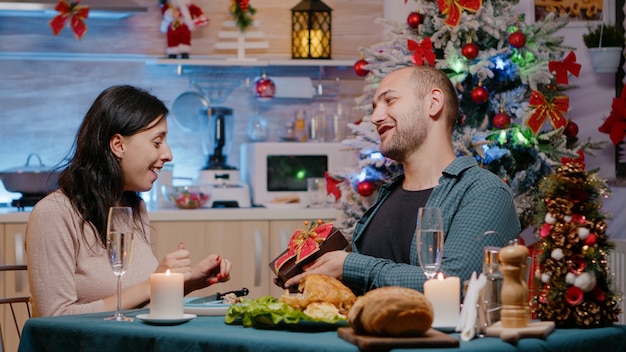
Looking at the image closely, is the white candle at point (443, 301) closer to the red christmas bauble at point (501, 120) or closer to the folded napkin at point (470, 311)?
the folded napkin at point (470, 311)

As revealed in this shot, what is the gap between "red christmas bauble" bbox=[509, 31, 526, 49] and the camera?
13.1 feet

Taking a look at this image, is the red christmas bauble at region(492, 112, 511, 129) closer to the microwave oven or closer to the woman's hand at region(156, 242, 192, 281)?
the microwave oven

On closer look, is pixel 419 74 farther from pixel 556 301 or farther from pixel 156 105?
pixel 556 301

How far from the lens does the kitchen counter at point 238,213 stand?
4.77 metres

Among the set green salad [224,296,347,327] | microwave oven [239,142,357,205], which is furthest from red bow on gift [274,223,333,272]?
microwave oven [239,142,357,205]

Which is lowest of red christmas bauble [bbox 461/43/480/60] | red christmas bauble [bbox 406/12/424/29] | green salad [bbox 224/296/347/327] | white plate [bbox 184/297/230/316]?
white plate [bbox 184/297/230/316]

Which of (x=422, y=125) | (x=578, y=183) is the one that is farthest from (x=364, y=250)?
(x=578, y=183)

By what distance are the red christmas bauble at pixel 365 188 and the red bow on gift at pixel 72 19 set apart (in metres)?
1.88

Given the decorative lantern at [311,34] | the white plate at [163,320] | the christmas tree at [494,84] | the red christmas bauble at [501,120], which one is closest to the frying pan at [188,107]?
the decorative lantern at [311,34]

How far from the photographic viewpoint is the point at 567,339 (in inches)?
72.7

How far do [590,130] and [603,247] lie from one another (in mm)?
2879

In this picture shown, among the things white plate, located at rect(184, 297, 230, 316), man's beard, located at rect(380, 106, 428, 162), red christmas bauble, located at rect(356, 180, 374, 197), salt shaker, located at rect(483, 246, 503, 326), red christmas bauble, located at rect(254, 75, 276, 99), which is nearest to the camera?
salt shaker, located at rect(483, 246, 503, 326)

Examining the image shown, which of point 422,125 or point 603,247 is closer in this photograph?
point 603,247

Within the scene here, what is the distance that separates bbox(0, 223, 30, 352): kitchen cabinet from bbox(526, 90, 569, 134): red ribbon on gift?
2.48 m
